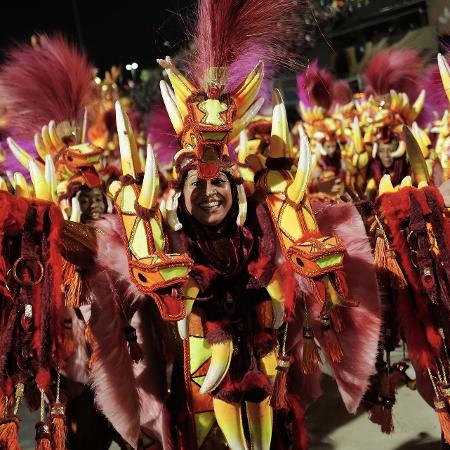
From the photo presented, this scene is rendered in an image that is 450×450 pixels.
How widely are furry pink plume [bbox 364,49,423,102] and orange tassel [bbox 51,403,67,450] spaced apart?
3811 mm

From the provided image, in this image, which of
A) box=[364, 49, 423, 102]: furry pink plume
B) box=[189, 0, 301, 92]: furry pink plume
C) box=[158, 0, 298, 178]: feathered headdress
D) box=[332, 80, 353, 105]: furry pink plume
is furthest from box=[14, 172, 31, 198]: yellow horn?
box=[332, 80, 353, 105]: furry pink plume

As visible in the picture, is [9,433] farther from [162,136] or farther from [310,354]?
[162,136]

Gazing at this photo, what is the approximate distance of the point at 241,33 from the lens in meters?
2.12

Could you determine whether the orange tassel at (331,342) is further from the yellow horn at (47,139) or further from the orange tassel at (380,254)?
the yellow horn at (47,139)

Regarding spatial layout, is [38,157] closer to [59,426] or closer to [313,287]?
[59,426]

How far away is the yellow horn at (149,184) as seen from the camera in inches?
77.2

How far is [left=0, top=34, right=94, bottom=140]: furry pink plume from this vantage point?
2.97 meters

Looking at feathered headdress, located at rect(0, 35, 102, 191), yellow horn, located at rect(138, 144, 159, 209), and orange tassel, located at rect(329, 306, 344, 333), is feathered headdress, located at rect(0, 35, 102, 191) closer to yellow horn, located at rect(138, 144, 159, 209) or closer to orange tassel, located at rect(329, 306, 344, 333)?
yellow horn, located at rect(138, 144, 159, 209)

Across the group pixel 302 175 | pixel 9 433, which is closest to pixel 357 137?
pixel 302 175

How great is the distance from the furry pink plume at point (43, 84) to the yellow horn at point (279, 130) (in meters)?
1.36

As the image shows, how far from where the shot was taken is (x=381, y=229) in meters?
2.29

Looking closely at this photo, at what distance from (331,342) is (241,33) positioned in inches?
46.6

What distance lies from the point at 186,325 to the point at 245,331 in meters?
0.26

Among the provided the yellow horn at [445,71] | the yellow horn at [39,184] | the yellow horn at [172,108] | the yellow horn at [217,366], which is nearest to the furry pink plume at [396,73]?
the yellow horn at [445,71]
